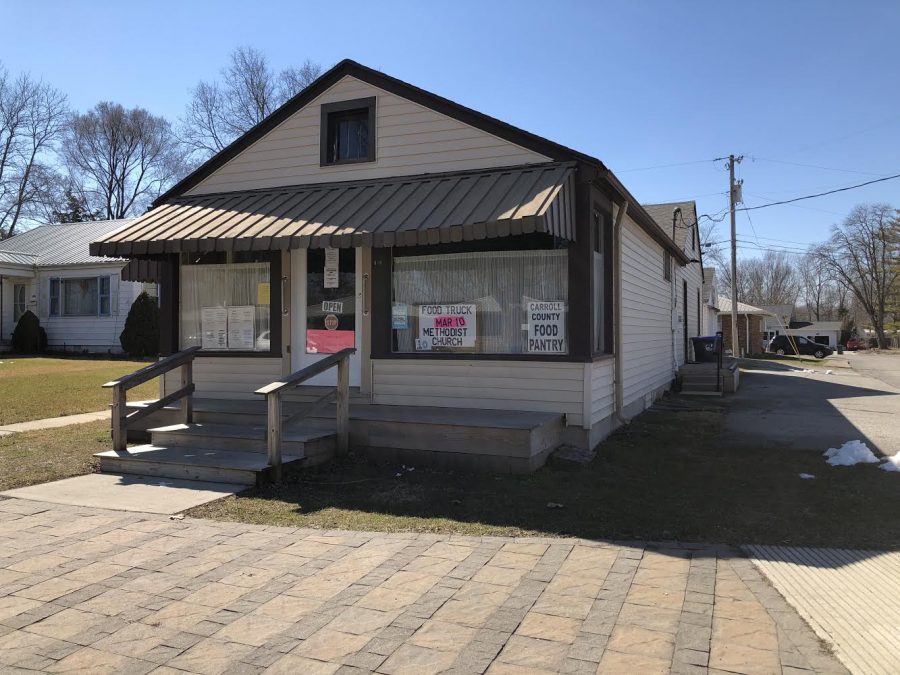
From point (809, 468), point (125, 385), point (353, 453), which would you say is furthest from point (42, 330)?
point (809, 468)

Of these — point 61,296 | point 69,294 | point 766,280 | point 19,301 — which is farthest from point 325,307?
point 766,280

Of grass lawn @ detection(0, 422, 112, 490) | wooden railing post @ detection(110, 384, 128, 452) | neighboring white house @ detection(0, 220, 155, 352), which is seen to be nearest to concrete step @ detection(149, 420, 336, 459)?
wooden railing post @ detection(110, 384, 128, 452)

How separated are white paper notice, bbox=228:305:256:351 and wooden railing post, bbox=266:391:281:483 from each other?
3.01m

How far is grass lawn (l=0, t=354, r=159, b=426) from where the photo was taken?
1134 cm

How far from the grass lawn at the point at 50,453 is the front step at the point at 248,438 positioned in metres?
0.83

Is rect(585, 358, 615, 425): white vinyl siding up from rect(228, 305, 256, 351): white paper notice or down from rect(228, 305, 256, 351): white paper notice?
down

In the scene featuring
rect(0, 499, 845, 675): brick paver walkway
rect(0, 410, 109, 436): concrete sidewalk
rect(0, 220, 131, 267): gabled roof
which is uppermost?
rect(0, 220, 131, 267): gabled roof

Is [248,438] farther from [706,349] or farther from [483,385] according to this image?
[706,349]

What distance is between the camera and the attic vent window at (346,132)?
8.95 metres

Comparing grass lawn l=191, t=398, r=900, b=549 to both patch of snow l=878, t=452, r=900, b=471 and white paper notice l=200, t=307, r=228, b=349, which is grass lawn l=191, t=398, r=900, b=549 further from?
white paper notice l=200, t=307, r=228, b=349

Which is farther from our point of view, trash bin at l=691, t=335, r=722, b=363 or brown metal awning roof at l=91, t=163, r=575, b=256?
trash bin at l=691, t=335, r=722, b=363

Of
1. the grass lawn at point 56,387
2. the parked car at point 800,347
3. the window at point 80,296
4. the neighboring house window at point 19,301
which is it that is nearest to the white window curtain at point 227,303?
the grass lawn at point 56,387

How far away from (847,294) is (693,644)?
104 meters

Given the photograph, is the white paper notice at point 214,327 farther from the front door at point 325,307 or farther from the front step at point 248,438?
the front step at point 248,438
